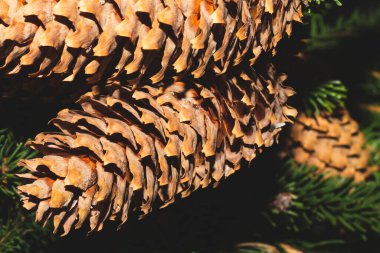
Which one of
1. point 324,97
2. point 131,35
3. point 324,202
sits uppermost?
point 131,35

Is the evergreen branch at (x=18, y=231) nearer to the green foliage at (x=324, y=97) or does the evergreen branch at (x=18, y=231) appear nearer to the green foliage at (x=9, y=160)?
the green foliage at (x=9, y=160)

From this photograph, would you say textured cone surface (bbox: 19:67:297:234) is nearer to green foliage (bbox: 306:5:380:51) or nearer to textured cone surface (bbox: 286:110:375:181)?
textured cone surface (bbox: 286:110:375:181)

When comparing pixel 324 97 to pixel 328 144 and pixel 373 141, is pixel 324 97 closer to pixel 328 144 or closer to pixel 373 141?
pixel 328 144

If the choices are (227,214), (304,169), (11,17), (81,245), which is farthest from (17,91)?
(304,169)

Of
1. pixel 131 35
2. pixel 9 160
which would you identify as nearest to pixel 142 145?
pixel 131 35

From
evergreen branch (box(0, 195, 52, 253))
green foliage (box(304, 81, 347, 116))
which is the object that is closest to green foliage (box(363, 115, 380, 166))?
green foliage (box(304, 81, 347, 116))

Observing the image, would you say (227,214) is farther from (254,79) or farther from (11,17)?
(11,17)
